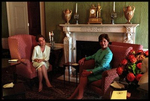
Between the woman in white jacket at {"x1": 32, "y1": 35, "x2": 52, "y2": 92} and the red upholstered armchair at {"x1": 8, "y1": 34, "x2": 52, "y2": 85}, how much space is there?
0.33ft

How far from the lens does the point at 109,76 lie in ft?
7.80

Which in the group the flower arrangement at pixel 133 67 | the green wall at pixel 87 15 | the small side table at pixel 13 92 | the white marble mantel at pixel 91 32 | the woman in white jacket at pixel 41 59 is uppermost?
the green wall at pixel 87 15

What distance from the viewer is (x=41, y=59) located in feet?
10.6

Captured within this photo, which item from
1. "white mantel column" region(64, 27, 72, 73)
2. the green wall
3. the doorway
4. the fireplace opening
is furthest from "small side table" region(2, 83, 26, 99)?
the doorway

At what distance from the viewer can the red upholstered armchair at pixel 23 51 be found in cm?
311

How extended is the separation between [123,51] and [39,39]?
5.19 feet

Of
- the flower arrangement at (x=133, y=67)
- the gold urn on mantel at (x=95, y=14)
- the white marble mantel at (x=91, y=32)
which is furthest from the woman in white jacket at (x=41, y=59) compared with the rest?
the flower arrangement at (x=133, y=67)

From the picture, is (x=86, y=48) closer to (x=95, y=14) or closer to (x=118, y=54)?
(x=95, y=14)

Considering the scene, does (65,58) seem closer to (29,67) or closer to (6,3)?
(29,67)

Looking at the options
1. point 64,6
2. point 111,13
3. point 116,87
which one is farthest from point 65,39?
point 116,87

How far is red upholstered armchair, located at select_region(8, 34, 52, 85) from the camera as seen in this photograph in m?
3.11

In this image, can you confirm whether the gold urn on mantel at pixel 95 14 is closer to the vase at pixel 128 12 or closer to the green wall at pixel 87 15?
the green wall at pixel 87 15

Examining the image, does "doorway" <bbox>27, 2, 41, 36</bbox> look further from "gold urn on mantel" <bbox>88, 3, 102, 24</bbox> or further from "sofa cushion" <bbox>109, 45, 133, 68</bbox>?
"sofa cushion" <bbox>109, 45, 133, 68</bbox>

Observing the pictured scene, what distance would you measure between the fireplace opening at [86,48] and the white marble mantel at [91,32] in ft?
0.29
